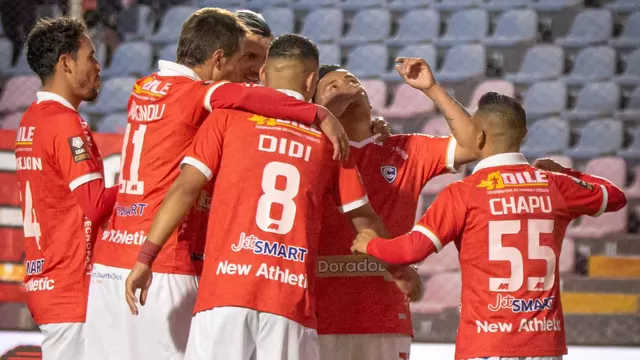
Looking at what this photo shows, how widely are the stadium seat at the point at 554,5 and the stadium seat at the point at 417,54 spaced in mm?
1156

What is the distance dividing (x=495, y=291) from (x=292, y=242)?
76 centimetres

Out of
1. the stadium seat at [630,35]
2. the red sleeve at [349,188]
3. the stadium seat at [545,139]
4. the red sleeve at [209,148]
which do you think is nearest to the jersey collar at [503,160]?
the red sleeve at [349,188]

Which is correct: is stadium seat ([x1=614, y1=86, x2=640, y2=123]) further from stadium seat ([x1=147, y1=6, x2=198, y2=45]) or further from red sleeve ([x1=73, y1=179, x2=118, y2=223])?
red sleeve ([x1=73, y1=179, x2=118, y2=223])

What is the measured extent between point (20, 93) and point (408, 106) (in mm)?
3783

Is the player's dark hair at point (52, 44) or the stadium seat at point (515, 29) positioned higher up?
the stadium seat at point (515, 29)

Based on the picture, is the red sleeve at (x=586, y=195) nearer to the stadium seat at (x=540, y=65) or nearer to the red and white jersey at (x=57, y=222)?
the red and white jersey at (x=57, y=222)

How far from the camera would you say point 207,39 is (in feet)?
11.4

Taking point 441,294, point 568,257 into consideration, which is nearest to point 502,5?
point 568,257

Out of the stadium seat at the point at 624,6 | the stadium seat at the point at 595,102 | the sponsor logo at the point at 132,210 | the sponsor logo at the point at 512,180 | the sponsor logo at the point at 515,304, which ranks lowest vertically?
the sponsor logo at the point at 515,304

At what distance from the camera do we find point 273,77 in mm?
3242

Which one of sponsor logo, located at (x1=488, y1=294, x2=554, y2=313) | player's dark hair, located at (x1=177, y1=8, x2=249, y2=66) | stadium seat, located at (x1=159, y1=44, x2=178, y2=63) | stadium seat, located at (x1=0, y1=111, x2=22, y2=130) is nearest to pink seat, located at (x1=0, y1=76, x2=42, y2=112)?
stadium seat, located at (x1=0, y1=111, x2=22, y2=130)

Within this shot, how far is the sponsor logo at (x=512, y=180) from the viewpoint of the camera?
3.19m

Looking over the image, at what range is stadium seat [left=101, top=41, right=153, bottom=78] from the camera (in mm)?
8859

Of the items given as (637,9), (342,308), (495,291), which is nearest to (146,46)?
(637,9)
